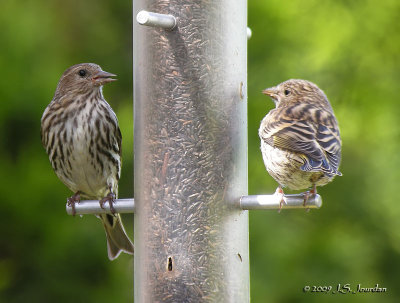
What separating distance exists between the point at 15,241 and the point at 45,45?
1.90 meters

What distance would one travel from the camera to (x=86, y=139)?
834 centimetres

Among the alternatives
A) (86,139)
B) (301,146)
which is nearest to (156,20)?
(301,146)

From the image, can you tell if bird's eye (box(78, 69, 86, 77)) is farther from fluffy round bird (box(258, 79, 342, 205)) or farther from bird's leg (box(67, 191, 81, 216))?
fluffy round bird (box(258, 79, 342, 205))

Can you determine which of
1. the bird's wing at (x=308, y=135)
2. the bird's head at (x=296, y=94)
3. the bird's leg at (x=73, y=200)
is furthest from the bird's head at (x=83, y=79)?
the bird's wing at (x=308, y=135)

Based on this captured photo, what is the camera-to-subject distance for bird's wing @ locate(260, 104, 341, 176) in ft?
24.3

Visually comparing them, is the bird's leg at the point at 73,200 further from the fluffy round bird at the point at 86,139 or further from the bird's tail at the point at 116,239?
the bird's tail at the point at 116,239

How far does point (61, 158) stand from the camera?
847 centimetres

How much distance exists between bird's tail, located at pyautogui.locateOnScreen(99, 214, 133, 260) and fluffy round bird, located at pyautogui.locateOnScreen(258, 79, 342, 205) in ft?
4.99

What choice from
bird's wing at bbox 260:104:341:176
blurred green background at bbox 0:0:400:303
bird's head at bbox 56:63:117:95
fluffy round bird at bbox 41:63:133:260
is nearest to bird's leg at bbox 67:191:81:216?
fluffy round bird at bbox 41:63:133:260

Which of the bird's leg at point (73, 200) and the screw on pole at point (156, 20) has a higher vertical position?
the screw on pole at point (156, 20)

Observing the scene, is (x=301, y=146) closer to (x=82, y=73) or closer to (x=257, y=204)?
(x=257, y=204)

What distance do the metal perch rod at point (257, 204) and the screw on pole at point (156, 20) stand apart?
1.24 metres

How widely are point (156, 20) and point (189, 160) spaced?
961 millimetres

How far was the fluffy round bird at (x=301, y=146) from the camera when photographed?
744 centimetres
